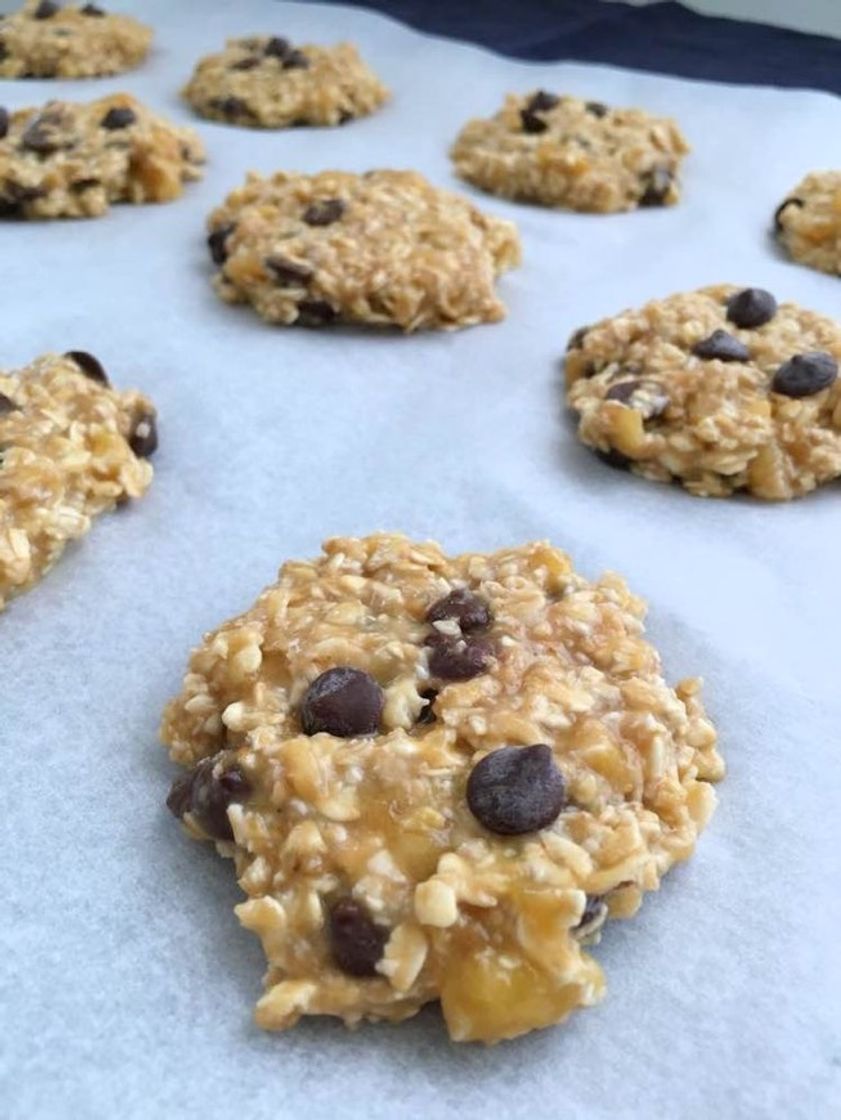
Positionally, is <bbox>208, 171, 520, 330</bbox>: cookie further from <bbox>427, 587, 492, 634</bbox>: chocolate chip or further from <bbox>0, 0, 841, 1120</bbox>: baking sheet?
<bbox>427, 587, 492, 634</bbox>: chocolate chip

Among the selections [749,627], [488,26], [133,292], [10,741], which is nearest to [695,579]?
[749,627]

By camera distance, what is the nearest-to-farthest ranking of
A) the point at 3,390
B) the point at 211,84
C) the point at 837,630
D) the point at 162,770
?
the point at 162,770 < the point at 837,630 < the point at 3,390 < the point at 211,84

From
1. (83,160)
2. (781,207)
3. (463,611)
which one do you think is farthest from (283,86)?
(463,611)

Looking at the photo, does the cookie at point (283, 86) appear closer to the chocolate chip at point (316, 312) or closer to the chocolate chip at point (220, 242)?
the chocolate chip at point (220, 242)

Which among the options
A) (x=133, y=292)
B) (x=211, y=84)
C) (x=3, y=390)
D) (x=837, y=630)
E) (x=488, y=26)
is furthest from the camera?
(x=488, y=26)

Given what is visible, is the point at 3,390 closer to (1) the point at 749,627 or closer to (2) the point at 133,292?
(2) the point at 133,292

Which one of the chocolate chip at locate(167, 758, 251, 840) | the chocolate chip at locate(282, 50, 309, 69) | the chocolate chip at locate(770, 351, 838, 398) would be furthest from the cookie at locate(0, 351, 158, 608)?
the chocolate chip at locate(282, 50, 309, 69)

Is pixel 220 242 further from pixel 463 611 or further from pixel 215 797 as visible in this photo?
pixel 215 797
